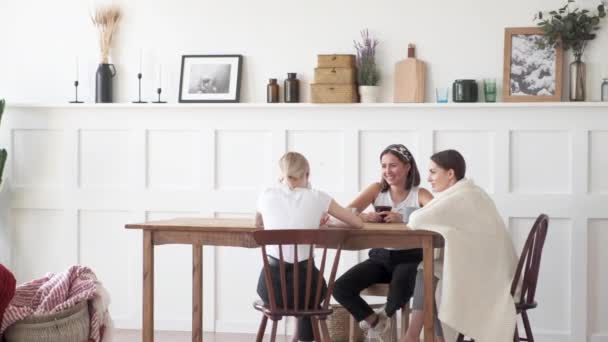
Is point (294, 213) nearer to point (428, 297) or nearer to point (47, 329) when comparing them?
point (428, 297)

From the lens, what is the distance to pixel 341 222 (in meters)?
4.62

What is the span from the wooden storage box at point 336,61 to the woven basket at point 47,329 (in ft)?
7.70

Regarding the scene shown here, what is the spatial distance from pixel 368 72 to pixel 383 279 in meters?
1.40

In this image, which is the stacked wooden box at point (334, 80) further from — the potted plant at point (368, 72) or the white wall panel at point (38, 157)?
the white wall panel at point (38, 157)

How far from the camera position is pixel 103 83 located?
6191 millimetres

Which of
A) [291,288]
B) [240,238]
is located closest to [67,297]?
[240,238]

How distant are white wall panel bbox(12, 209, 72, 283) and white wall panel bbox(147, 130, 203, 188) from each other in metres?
0.66

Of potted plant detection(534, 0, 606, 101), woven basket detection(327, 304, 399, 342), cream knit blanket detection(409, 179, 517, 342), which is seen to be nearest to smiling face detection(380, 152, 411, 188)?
cream knit blanket detection(409, 179, 517, 342)

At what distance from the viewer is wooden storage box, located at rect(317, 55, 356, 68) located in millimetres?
5805

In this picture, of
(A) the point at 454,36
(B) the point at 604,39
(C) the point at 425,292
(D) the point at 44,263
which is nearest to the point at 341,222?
(C) the point at 425,292

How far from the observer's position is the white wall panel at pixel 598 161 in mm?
5629

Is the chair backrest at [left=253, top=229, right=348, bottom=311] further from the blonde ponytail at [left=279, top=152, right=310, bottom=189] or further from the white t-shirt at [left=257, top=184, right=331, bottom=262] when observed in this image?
the blonde ponytail at [left=279, top=152, right=310, bottom=189]

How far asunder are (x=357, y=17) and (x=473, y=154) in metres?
1.09

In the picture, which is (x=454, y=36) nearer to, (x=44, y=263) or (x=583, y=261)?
(x=583, y=261)
